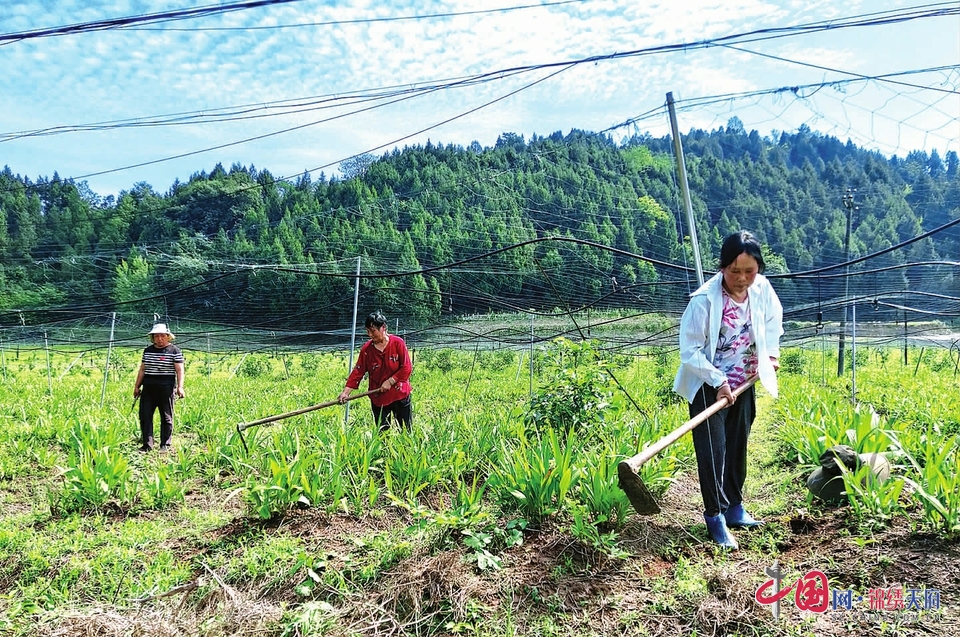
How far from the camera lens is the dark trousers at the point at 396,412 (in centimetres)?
488

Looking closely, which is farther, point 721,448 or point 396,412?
point 396,412

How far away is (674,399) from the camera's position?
25.0 feet

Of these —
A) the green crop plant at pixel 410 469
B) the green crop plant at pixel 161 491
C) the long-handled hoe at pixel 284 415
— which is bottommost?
the green crop plant at pixel 161 491

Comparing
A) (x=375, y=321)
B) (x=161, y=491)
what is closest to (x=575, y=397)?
(x=375, y=321)

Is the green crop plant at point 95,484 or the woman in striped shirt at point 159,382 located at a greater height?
the woman in striped shirt at point 159,382

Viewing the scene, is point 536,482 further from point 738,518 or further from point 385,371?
point 385,371

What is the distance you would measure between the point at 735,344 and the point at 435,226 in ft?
50.7

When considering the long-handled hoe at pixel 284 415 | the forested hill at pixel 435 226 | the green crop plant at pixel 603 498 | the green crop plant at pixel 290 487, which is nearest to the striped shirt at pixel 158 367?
the long-handled hoe at pixel 284 415

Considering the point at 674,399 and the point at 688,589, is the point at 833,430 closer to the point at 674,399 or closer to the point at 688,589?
the point at 688,589

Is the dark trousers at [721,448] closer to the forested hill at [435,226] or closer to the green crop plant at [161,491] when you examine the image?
the green crop plant at [161,491]

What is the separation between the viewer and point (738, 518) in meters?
2.91

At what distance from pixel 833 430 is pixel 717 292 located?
1929 millimetres

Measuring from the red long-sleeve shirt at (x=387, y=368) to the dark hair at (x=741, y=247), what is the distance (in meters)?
2.81

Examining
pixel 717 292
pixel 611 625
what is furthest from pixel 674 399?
pixel 611 625
